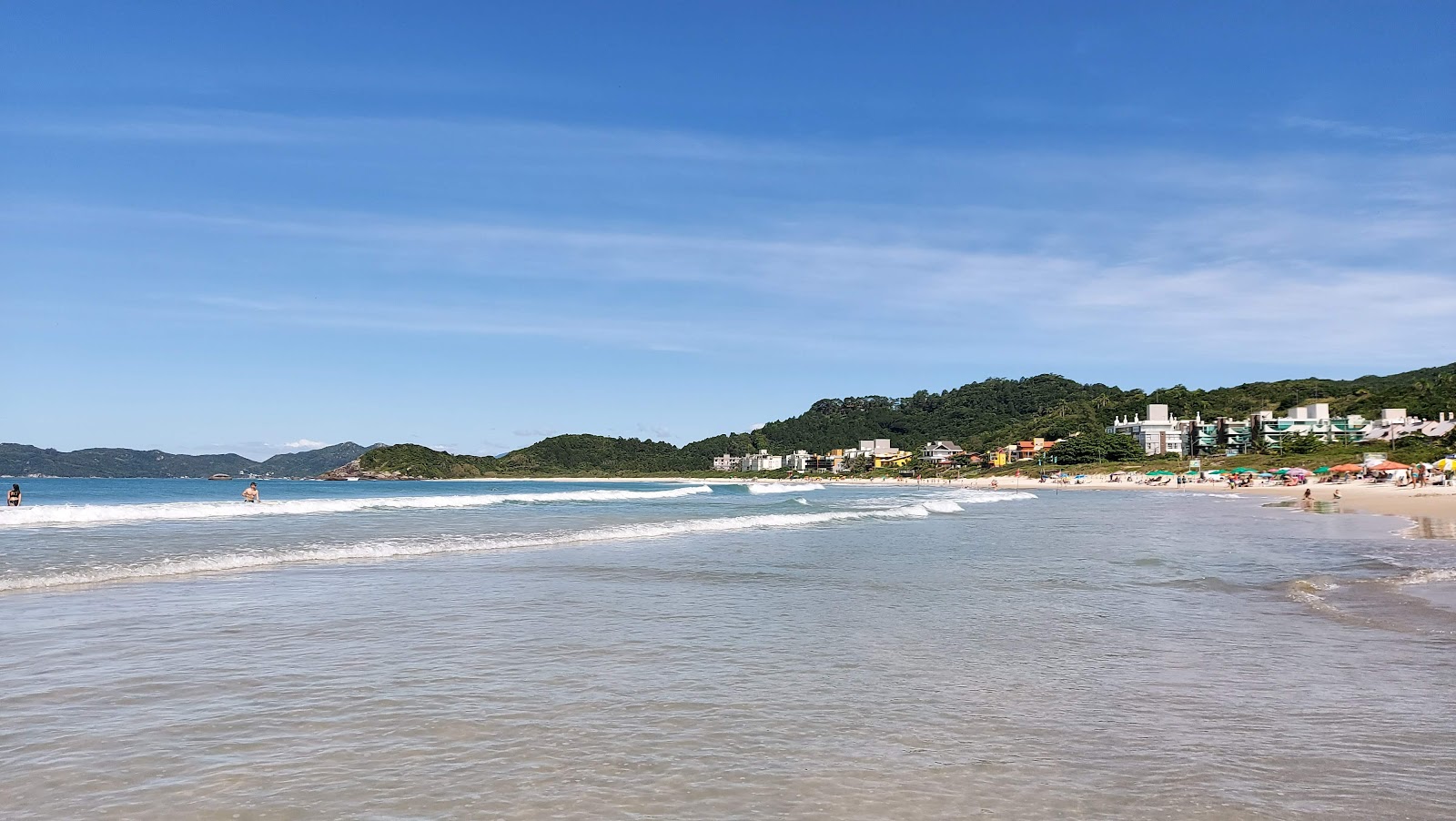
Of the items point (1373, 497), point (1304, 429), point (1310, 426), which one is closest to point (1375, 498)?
point (1373, 497)

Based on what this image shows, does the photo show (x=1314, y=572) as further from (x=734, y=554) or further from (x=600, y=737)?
(x=600, y=737)

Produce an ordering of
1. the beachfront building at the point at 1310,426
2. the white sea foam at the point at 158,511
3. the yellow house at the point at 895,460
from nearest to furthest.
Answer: the white sea foam at the point at 158,511 → the beachfront building at the point at 1310,426 → the yellow house at the point at 895,460

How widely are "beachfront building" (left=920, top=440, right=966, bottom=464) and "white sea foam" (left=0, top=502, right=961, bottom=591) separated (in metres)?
138

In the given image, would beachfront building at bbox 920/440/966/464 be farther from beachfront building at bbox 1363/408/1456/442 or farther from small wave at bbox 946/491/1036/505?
small wave at bbox 946/491/1036/505

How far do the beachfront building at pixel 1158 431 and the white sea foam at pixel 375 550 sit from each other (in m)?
118

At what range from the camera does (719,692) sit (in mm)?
7121

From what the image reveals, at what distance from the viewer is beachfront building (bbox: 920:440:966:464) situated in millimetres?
166750

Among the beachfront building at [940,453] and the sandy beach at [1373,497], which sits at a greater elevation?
the beachfront building at [940,453]

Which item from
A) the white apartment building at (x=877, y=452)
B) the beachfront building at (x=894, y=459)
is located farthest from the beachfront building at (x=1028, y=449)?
the white apartment building at (x=877, y=452)

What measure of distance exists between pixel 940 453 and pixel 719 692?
168374mm

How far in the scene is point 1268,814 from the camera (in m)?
4.62

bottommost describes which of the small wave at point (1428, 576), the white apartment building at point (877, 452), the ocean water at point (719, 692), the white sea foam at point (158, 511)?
the small wave at point (1428, 576)

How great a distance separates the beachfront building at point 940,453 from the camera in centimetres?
16675

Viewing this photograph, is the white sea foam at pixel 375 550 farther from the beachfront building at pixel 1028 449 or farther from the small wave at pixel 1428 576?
the beachfront building at pixel 1028 449
